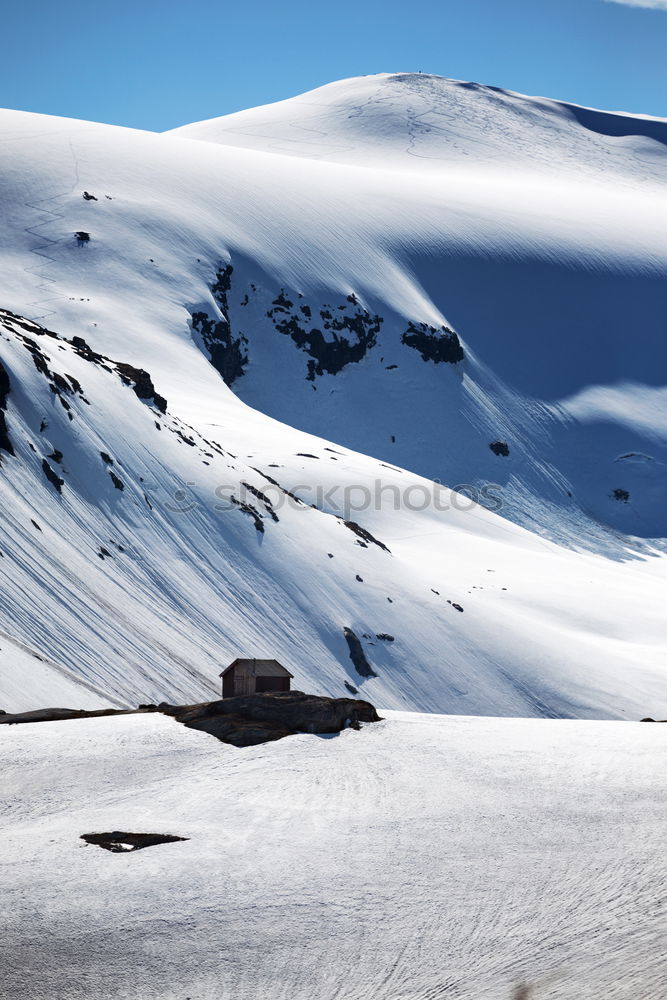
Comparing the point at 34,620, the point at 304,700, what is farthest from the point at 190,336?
the point at 304,700

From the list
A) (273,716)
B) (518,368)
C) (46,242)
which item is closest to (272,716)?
(273,716)

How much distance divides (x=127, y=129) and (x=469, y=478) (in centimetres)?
8346

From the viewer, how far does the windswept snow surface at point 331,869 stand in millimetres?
19250

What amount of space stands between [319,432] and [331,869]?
116222 millimetres

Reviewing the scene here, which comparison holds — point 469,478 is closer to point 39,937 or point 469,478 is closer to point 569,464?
point 569,464

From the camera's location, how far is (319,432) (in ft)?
452

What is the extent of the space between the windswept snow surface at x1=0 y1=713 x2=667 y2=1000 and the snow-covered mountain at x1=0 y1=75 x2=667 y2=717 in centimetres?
1751

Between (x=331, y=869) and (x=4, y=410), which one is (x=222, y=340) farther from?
(x=331, y=869)

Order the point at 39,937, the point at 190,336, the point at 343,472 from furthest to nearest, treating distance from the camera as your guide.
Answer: the point at 190,336, the point at 343,472, the point at 39,937

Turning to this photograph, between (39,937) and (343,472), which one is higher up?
(343,472)

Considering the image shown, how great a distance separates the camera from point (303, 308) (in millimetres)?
149750

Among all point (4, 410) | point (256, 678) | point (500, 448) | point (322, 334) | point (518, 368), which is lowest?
point (256, 678)

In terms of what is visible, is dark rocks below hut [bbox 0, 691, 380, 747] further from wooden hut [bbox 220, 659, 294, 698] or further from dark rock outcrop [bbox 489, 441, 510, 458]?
dark rock outcrop [bbox 489, 441, 510, 458]

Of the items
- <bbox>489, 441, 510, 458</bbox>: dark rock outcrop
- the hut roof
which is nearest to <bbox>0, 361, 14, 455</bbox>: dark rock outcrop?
the hut roof
